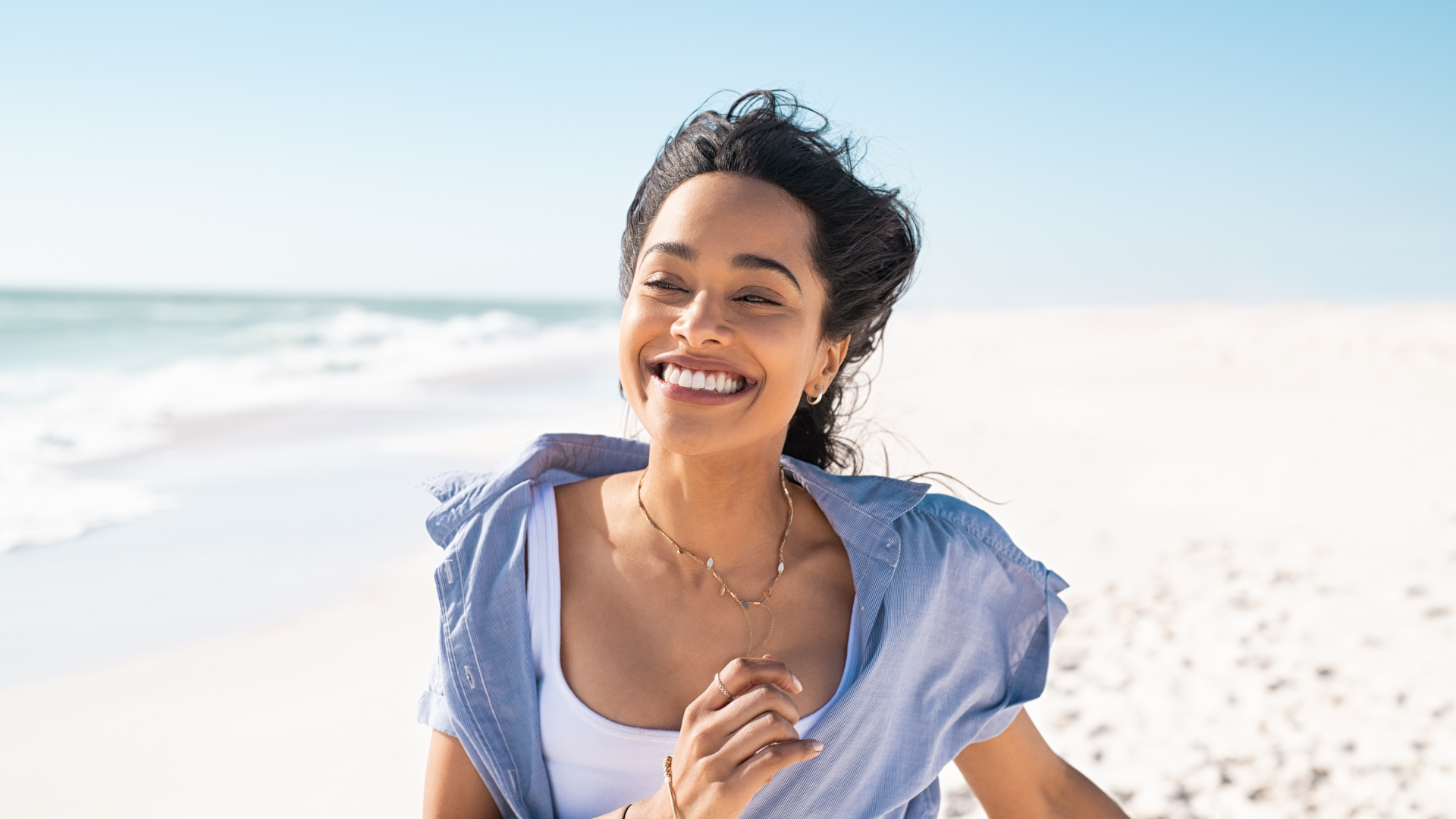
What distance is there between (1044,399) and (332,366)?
12351 millimetres

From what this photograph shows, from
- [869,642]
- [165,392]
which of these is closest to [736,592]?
[869,642]

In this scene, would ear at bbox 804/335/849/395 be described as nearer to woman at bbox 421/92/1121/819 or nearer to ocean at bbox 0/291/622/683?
woman at bbox 421/92/1121/819

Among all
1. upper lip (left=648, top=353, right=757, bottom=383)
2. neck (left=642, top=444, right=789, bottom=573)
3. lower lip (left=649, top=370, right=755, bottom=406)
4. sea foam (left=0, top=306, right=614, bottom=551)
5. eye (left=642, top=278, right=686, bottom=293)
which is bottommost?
sea foam (left=0, top=306, right=614, bottom=551)

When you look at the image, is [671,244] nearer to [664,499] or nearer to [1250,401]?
[664,499]

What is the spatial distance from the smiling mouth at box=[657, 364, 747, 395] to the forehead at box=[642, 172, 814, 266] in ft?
0.77

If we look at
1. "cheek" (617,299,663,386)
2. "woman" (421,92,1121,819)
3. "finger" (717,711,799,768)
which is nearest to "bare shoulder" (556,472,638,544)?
"woman" (421,92,1121,819)

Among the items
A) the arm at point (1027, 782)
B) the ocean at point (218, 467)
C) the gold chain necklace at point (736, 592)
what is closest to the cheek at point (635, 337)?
the gold chain necklace at point (736, 592)

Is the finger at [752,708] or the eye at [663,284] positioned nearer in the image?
the finger at [752,708]

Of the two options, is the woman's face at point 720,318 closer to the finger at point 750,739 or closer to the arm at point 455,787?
the finger at point 750,739

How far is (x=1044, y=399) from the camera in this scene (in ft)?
48.4

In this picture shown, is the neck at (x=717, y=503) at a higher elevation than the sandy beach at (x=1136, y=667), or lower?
higher

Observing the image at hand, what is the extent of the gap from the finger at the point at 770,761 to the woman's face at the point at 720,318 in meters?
0.60

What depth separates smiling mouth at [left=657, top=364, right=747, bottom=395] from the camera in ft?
6.37

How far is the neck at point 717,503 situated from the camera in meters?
2.16
